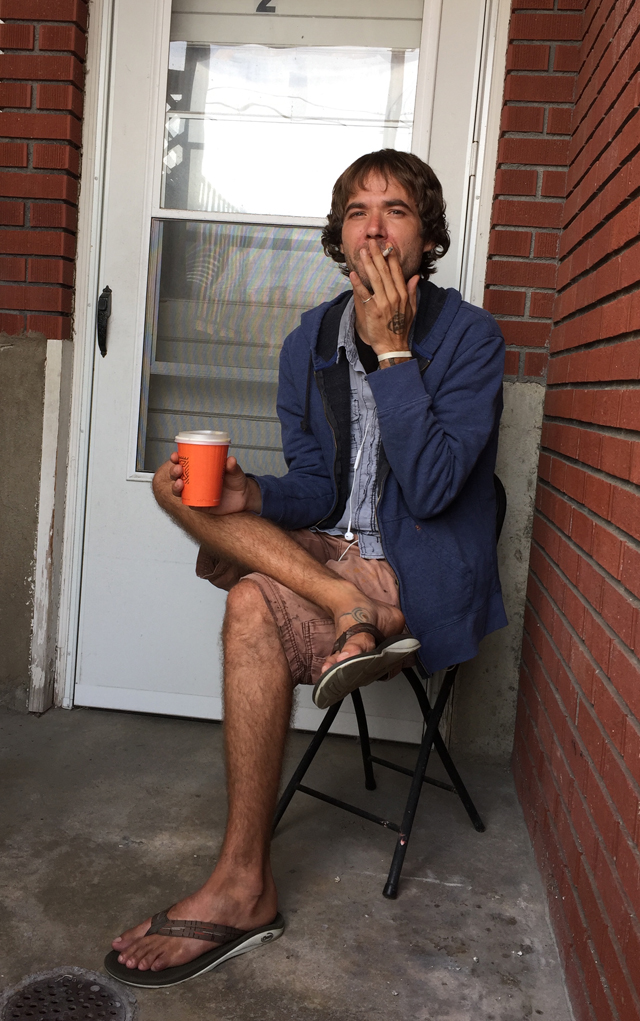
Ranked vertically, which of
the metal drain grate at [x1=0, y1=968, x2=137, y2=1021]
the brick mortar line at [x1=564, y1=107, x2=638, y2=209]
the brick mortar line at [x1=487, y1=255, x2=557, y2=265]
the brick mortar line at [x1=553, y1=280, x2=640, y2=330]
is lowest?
the metal drain grate at [x1=0, y1=968, x2=137, y2=1021]

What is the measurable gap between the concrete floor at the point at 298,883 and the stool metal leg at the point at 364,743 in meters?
0.04

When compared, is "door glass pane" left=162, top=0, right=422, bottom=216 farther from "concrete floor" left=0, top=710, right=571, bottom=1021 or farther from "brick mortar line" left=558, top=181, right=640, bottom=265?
"concrete floor" left=0, top=710, right=571, bottom=1021

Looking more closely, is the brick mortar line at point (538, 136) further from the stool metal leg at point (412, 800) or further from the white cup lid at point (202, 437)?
the stool metal leg at point (412, 800)

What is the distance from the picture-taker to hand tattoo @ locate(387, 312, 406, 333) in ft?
6.98

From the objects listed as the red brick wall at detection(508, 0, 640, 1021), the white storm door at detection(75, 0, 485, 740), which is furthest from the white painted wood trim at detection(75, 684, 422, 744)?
the red brick wall at detection(508, 0, 640, 1021)

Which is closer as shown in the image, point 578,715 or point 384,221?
point 578,715

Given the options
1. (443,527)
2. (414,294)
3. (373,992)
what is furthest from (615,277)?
(373,992)

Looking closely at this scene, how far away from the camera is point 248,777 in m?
1.96

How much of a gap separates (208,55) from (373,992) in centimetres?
289

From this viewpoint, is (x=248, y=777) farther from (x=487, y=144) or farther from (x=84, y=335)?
(x=487, y=144)

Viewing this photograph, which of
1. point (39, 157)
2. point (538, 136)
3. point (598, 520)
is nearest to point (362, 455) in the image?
point (598, 520)

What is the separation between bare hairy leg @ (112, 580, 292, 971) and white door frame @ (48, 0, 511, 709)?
1.37 metres

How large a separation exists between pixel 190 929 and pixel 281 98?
102 inches

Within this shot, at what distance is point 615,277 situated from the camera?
6.19 ft
